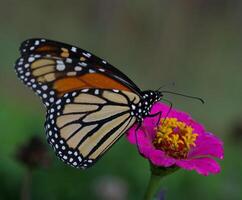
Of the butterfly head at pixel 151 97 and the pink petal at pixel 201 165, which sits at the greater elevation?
the butterfly head at pixel 151 97

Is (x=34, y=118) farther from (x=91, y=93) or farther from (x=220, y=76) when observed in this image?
(x=220, y=76)

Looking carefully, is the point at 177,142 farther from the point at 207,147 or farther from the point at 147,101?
the point at 147,101

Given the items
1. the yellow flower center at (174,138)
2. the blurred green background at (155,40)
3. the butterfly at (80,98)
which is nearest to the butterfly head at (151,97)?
the butterfly at (80,98)

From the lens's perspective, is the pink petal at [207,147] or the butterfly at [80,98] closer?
the pink petal at [207,147]

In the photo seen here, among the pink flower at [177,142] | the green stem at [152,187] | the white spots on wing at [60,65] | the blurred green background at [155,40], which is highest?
the blurred green background at [155,40]

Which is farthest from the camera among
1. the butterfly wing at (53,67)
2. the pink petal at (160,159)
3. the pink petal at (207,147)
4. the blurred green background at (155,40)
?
the blurred green background at (155,40)

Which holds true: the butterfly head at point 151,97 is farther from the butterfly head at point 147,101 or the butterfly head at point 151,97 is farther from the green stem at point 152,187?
the green stem at point 152,187

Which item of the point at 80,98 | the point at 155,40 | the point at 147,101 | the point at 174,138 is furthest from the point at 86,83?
the point at 155,40

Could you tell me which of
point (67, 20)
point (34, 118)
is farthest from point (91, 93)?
point (67, 20)
